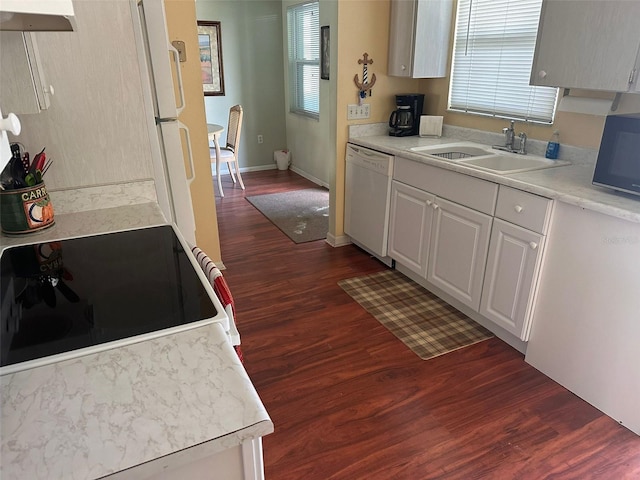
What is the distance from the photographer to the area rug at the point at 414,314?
2492mm

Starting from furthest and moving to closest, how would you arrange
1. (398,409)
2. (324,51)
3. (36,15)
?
(324,51), (398,409), (36,15)

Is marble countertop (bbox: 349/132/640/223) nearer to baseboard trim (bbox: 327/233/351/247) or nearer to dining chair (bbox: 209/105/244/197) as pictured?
baseboard trim (bbox: 327/233/351/247)

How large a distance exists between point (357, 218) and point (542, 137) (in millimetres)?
1429

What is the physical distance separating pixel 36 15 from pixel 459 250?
2.25 m

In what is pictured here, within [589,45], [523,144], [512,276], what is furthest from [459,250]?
[589,45]

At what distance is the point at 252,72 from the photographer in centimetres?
599

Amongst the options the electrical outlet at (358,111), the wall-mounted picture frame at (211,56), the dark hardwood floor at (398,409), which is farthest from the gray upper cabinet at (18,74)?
the wall-mounted picture frame at (211,56)

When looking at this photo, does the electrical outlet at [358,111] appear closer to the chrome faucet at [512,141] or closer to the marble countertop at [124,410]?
the chrome faucet at [512,141]

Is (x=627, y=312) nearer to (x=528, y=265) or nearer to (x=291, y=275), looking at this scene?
(x=528, y=265)

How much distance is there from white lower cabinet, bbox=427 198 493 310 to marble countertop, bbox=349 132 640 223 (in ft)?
0.76

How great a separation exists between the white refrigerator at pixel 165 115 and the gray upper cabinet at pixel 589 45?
1930 millimetres

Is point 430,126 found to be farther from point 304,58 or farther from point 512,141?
point 304,58

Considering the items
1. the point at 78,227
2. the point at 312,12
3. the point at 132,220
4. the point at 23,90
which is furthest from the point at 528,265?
the point at 312,12

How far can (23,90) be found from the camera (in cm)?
123
